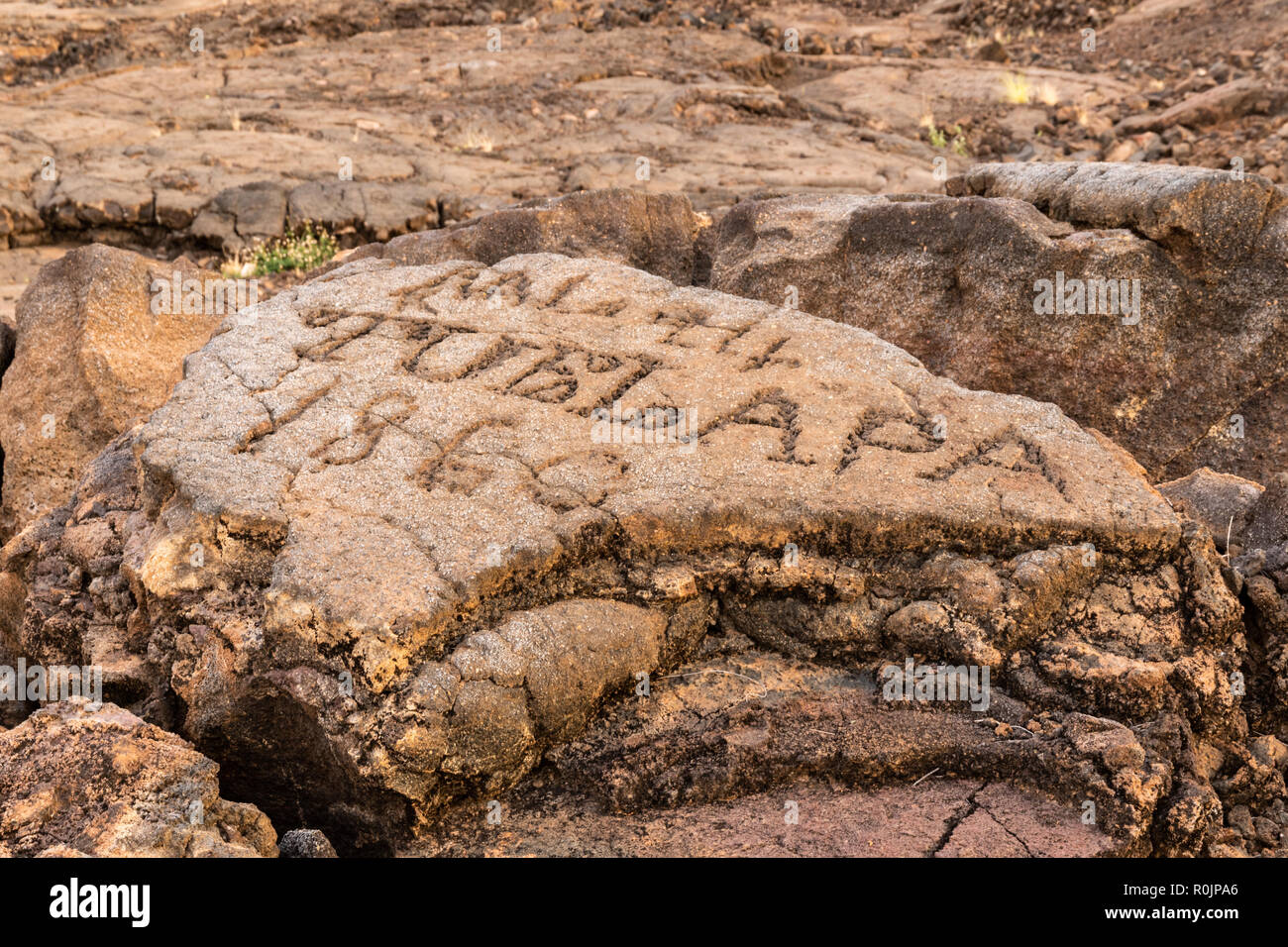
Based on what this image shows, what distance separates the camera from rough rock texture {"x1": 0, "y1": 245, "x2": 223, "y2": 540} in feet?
17.6

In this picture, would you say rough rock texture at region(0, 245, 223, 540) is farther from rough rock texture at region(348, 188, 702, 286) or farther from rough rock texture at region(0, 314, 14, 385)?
rough rock texture at region(348, 188, 702, 286)

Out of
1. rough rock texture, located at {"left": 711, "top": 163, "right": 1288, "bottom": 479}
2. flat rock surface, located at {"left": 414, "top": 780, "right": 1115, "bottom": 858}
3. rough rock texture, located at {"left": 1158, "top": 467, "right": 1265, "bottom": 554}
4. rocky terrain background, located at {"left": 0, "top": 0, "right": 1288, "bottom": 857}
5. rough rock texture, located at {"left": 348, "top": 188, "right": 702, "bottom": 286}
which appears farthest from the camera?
rough rock texture, located at {"left": 348, "top": 188, "right": 702, "bottom": 286}

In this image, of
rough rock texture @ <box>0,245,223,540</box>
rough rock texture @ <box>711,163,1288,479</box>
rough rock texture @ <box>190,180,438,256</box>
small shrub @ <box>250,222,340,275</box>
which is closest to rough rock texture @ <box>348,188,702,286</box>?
rough rock texture @ <box>711,163,1288,479</box>

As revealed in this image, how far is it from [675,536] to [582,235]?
270 centimetres

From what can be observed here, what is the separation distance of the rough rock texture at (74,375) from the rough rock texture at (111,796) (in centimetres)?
273

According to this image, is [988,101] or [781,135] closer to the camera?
[781,135]

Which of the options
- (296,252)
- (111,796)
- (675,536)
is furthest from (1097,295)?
(296,252)

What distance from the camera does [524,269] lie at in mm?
5070

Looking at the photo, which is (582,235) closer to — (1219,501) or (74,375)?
(74,375)

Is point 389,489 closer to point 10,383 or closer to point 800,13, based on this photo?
point 10,383

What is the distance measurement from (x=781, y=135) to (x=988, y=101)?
222cm

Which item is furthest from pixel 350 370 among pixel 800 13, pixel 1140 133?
pixel 800 13

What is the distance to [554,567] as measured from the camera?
10.9 ft

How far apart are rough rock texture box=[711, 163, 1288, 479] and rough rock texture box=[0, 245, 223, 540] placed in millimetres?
2823
